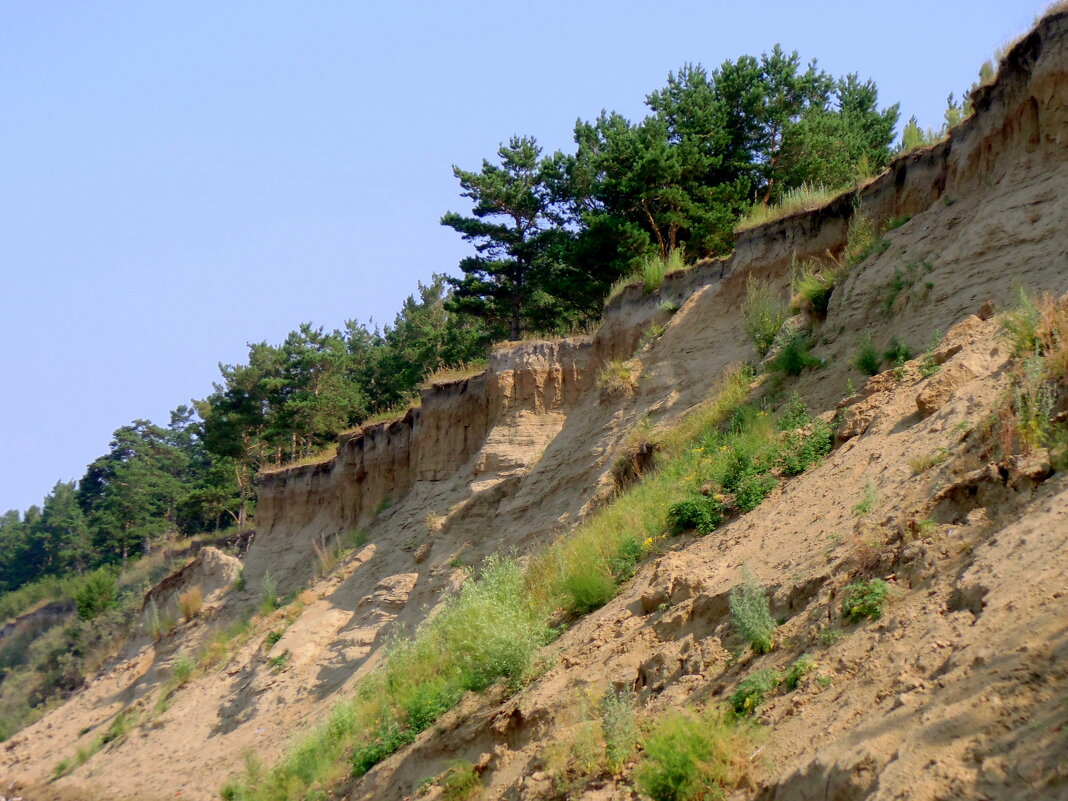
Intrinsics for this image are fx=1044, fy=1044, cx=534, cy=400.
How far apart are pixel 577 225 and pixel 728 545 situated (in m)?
22.4

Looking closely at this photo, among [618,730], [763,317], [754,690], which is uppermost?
[763,317]

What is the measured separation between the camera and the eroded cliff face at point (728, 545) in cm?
623

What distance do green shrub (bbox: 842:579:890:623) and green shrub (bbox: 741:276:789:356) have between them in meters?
7.88

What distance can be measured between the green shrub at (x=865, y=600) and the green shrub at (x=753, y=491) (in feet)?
11.9

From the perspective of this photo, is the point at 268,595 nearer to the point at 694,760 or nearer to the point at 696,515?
the point at 696,515

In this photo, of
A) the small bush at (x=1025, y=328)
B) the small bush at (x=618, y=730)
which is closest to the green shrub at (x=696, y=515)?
the small bush at (x=618, y=730)

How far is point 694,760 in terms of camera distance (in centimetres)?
703

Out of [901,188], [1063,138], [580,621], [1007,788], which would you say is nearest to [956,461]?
[1007,788]

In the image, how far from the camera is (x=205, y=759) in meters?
19.8

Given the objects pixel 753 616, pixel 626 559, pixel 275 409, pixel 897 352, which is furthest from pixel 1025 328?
pixel 275 409

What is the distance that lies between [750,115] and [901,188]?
13.2 metres

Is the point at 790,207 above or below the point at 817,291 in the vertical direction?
above

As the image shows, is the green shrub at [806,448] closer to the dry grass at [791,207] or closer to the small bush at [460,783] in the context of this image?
the small bush at [460,783]

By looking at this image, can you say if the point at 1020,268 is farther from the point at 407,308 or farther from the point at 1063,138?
the point at 407,308
